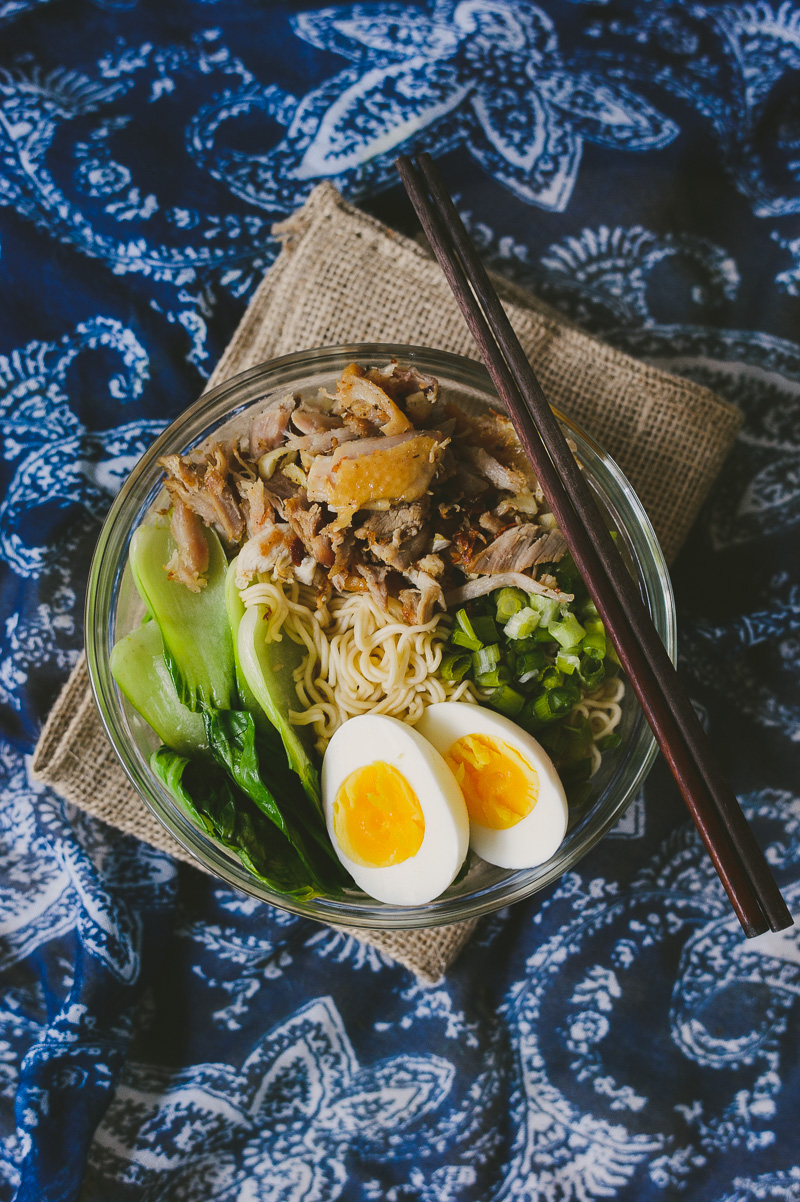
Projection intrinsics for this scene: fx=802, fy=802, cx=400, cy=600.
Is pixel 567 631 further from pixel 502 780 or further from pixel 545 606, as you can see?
pixel 502 780

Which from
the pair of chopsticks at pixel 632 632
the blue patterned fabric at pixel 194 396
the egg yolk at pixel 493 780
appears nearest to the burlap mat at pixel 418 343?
the blue patterned fabric at pixel 194 396

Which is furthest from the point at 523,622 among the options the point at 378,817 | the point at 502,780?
the point at 378,817

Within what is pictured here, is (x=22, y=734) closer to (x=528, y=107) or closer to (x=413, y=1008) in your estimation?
(x=413, y=1008)

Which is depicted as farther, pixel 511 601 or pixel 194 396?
pixel 194 396

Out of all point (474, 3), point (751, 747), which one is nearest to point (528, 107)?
point (474, 3)

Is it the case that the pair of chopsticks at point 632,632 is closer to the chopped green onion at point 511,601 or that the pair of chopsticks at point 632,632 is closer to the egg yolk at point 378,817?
the chopped green onion at point 511,601

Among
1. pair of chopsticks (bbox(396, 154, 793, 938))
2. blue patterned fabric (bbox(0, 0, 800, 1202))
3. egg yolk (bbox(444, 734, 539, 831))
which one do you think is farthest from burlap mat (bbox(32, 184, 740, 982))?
egg yolk (bbox(444, 734, 539, 831))
